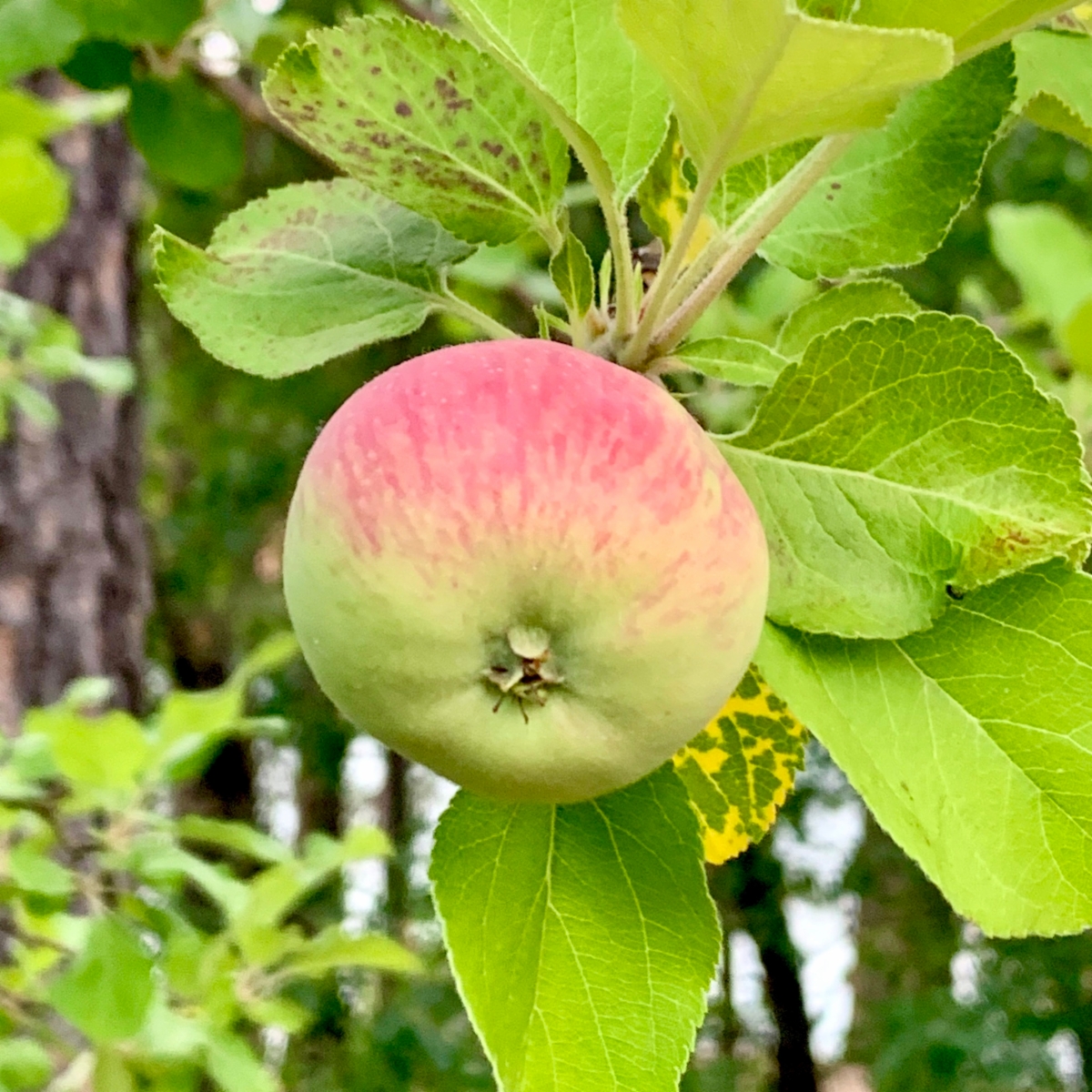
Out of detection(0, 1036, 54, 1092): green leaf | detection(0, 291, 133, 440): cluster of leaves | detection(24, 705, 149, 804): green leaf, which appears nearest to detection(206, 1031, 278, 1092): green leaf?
detection(0, 1036, 54, 1092): green leaf

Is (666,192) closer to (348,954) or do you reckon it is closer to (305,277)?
(305,277)

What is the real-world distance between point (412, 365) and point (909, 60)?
0.70 feet

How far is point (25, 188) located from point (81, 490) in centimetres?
85

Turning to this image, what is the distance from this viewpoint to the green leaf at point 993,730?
534mm

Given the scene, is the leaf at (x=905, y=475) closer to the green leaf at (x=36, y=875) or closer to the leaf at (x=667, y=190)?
the leaf at (x=667, y=190)

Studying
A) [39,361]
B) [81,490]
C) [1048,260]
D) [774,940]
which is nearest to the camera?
[39,361]

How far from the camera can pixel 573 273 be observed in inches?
21.9

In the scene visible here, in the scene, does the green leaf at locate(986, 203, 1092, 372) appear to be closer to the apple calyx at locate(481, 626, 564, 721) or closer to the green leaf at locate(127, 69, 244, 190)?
the green leaf at locate(127, 69, 244, 190)

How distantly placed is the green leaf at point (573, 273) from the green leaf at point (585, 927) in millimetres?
233

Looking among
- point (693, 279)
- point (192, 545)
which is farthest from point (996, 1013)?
point (693, 279)

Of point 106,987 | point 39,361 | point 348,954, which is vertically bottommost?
point 348,954

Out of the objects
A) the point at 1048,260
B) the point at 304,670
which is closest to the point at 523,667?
the point at 1048,260

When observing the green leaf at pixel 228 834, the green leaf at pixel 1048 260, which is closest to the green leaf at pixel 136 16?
the green leaf at pixel 228 834

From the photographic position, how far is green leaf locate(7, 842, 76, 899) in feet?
3.83
